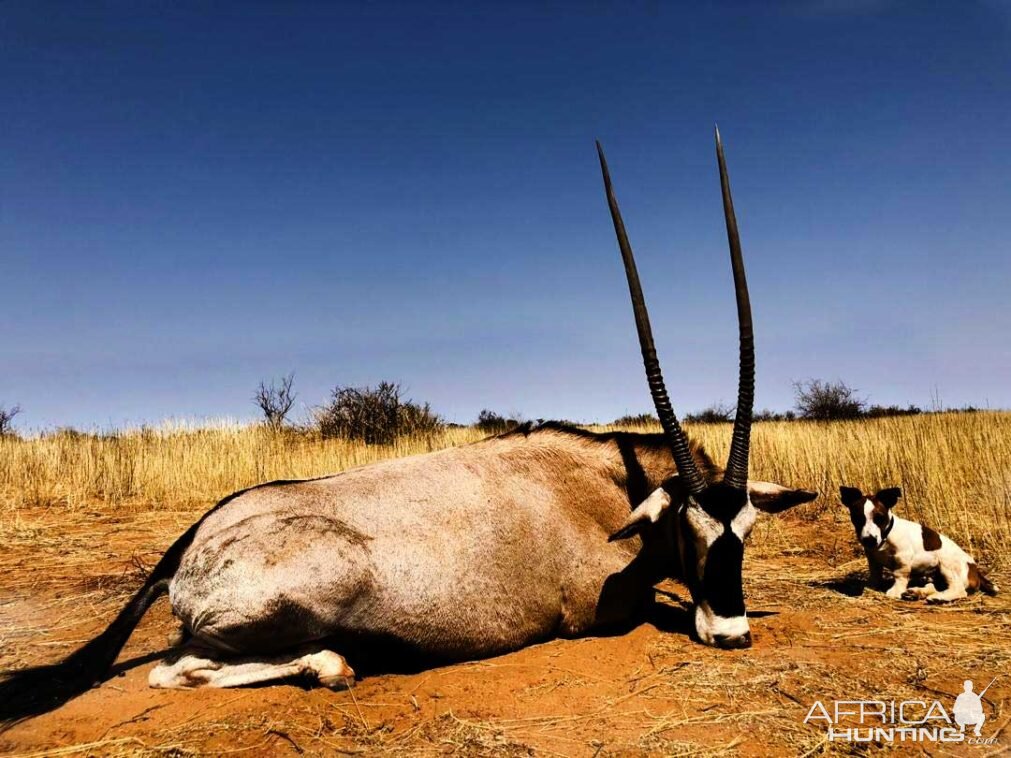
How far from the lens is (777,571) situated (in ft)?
22.9

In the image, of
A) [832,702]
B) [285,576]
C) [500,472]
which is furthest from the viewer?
[500,472]

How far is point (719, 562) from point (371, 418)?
16.2m

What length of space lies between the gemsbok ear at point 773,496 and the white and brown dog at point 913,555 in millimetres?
1195

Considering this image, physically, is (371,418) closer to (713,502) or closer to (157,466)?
(157,466)

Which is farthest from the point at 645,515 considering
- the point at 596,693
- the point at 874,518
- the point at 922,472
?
the point at 922,472

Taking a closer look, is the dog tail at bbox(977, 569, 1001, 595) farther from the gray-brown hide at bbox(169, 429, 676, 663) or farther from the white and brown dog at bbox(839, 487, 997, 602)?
the gray-brown hide at bbox(169, 429, 676, 663)

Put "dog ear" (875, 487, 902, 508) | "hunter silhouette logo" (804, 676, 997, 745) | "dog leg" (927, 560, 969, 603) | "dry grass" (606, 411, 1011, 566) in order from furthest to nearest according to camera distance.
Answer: "dry grass" (606, 411, 1011, 566) < "dog ear" (875, 487, 902, 508) < "dog leg" (927, 560, 969, 603) < "hunter silhouette logo" (804, 676, 997, 745)

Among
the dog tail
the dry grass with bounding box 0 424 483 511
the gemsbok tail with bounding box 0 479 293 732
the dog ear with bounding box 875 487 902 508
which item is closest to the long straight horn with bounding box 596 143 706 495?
the dog ear with bounding box 875 487 902 508

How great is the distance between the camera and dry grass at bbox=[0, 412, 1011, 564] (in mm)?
8703

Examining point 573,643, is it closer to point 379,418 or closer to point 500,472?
point 500,472

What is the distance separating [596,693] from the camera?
3814 mm

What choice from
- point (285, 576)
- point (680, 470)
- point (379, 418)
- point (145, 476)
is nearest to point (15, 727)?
point (285, 576)

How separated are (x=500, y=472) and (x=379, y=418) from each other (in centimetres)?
1508

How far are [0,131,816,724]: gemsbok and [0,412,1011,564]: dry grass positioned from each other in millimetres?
4370
